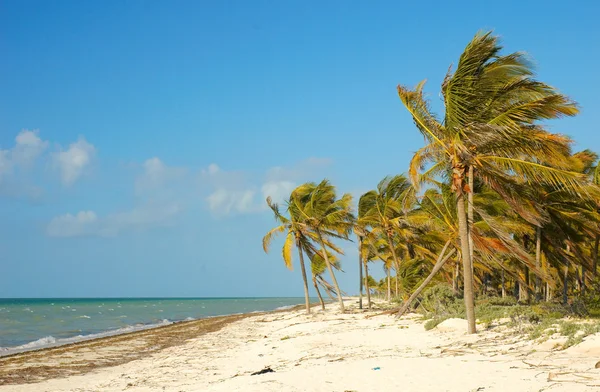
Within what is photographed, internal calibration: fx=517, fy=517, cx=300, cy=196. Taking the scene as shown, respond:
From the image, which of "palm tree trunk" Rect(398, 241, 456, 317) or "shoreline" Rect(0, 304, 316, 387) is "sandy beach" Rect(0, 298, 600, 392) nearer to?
"shoreline" Rect(0, 304, 316, 387)

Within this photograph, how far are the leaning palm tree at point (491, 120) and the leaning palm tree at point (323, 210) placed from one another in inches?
594

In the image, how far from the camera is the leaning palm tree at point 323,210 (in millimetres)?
29594

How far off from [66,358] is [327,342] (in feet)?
31.4

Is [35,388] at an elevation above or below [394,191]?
below

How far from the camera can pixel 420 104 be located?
14.7 metres

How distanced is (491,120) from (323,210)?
17.0 m

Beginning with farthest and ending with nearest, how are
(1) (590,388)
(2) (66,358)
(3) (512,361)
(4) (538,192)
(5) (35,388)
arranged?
1. (4) (538,192)
2. (2) (66,358)
3. (5) (35,388)
4. (3) (512,361)
5. (1) (590,388)

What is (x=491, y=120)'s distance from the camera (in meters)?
13.3

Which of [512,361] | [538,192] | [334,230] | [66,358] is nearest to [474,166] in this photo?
[512,361]

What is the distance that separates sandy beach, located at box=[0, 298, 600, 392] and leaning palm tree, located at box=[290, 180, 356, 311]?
9.28m

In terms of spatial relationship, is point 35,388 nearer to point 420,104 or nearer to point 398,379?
point 398,379

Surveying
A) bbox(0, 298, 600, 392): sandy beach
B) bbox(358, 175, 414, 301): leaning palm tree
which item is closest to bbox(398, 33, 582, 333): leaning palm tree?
bbox(0, 298, 600, 392): sandy beach

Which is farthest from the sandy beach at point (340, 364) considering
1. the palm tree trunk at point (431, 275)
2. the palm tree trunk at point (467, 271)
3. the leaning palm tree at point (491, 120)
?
the leaning palm tree at point (491, 120)

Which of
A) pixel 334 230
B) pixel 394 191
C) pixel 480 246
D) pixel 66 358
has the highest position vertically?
pixel 394 191
